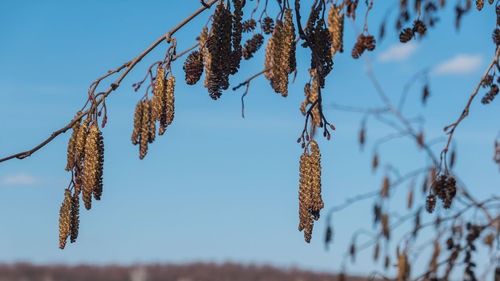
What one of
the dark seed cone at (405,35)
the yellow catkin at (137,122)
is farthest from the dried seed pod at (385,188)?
the yellow catkin at (137,122)

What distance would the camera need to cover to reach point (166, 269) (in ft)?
29.5

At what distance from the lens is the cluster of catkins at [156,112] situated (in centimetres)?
176

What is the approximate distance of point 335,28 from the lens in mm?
1528

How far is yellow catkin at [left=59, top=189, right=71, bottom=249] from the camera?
1707 mm

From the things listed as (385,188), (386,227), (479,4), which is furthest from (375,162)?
(479,4)

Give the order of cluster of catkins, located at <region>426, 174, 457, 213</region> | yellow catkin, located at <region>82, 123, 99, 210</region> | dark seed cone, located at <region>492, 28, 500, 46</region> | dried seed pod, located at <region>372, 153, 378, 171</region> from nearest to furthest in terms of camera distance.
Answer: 1. yellow catkin, located at <region>82, 123, 99, 210</region>
2. cluster of catkins, located at <region>426, 174, 457, 213</region>
3. dried seed pod, located at <region>372, 153, 378, 171</region>
4. dark seed cone, located at <region>492, 28, 500, 46</region>

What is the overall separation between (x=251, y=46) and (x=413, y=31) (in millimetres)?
515

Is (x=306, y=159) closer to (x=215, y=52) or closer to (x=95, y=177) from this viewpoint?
(x=215, y=52)

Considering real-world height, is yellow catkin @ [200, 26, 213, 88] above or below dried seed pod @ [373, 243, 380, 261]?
above

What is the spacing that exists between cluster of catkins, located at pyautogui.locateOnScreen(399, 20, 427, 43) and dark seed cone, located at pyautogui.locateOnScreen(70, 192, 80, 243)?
110 centimetres

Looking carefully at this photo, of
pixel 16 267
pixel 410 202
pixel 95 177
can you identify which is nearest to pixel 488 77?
pixel 410 202

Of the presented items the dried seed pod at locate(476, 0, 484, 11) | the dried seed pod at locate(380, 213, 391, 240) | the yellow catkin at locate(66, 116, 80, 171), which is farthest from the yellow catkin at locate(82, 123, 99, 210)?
the dried seed pod at locate(476, 0, 484, 11)

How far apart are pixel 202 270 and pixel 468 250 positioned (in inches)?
289

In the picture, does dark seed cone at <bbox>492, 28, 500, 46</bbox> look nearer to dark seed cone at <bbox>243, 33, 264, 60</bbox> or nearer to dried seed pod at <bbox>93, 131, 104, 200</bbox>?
dark seed cone at <bbox>243, 33, 264, 60</bbox>
